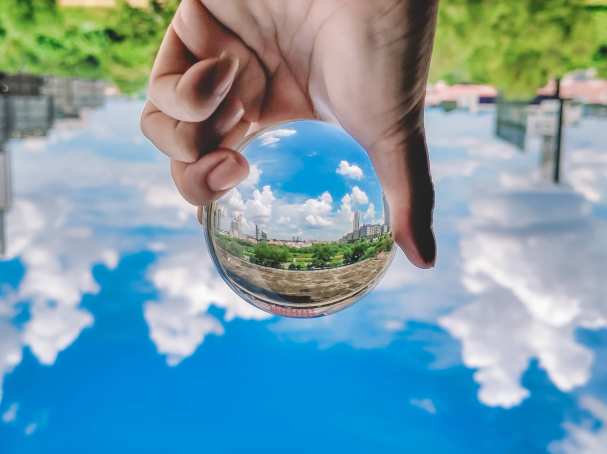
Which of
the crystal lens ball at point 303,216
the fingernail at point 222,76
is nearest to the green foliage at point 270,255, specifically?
the crystal lens ball at point 303,216

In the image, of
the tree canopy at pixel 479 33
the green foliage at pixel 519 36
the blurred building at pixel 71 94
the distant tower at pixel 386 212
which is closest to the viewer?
the distant tower at pixel 386 212

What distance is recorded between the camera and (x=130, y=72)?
73.0ft

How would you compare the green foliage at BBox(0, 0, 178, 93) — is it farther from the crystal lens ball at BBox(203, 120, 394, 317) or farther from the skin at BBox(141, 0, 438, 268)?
the crystal lens ball at BBox(203, 120, 394, 317)

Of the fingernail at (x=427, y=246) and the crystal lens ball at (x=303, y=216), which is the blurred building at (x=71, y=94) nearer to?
the crystal lens ball at (x=303, y=216)

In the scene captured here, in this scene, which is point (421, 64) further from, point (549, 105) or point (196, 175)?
point (549, 105)

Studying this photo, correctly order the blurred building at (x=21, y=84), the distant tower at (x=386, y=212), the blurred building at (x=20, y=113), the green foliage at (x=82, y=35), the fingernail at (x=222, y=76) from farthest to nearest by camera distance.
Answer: the blurred building at (x=21, y=84) < the blurred building at (x=20, y=113) < the green foliage at (x=82, y=35) < the distant tower at (x=386, y=212) < the fingernail at (x=222, y=76)

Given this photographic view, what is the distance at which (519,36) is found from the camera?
15273 millimetres

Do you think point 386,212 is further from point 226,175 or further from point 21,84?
point 21,84

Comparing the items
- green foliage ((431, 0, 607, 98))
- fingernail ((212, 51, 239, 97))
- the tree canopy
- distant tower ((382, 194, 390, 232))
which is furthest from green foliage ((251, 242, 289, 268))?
the tree canopy

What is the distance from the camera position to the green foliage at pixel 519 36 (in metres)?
14.3

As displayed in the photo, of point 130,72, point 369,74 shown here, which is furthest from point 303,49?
point 130,72

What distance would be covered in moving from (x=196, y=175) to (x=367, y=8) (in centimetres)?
65

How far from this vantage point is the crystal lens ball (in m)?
1.92

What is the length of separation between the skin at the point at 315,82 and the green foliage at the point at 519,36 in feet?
40.7
